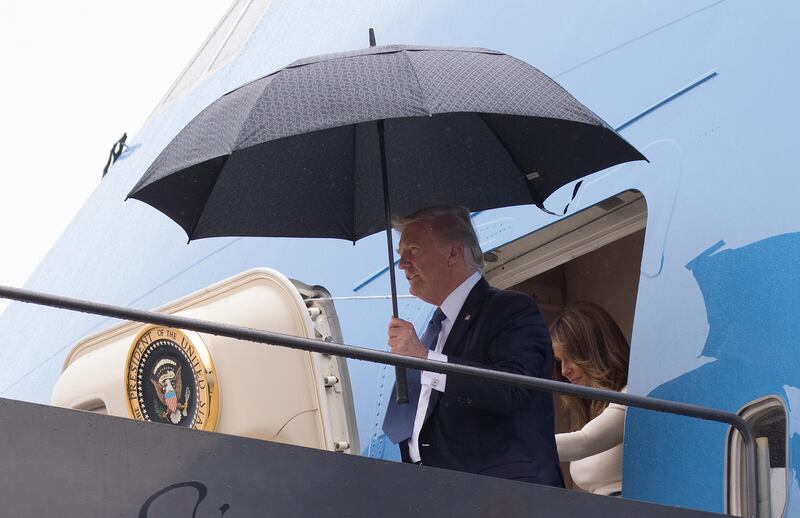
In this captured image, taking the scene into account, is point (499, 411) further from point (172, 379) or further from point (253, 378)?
point (172, 379)

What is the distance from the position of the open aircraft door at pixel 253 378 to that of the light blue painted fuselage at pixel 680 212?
18.7 inches

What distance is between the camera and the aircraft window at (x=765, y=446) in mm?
3678

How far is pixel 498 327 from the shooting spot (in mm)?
4152

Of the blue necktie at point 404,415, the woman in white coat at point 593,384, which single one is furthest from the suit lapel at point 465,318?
the woman in white coat at point 593,384

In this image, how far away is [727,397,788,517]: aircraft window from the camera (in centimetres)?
368

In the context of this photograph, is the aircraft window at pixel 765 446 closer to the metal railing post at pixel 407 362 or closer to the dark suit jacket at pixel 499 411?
the metal railing post at pixel 407 362

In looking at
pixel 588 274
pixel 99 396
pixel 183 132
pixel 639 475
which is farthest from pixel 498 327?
pixel 588 274

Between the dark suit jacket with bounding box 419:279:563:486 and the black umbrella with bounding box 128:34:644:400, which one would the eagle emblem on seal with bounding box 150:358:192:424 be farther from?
the dark suit jacket with bounding box 419:279:563:486

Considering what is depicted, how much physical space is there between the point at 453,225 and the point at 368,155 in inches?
17.6

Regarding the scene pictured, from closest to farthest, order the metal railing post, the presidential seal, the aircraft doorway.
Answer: the metal railing post
the aircraft doorway
the presidential seal

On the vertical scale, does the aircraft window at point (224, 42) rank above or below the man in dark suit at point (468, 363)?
above

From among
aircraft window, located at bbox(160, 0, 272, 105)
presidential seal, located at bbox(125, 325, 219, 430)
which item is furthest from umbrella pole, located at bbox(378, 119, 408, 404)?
aircraft window, located at bbox(160, 0, 272, 105)

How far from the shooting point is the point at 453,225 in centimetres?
445

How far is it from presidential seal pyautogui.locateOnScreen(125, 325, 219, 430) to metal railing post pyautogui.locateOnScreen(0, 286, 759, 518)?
1.40 meters
